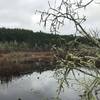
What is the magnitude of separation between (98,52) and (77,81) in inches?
10.6

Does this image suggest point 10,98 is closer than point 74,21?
No

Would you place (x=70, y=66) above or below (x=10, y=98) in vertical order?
above

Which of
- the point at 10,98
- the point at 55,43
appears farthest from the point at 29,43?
the point at 55,43

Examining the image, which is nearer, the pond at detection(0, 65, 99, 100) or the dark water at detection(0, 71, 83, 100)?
the pond at detection(0, 65, 99, 100)

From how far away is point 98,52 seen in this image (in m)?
2.73

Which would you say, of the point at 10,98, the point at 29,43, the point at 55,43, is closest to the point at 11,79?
the point at 10,98

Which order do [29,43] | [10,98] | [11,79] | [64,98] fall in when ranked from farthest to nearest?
[29,43] < [11,79] < [10,98] < [64,98]

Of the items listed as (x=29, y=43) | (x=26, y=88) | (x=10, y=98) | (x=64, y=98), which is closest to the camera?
(x=64, y=98)

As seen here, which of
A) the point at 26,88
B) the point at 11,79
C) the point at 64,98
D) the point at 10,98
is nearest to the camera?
the point at 64,98

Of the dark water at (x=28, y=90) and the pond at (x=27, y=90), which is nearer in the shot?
the pond at (x=27, y=90)

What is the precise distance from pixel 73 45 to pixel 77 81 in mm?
317

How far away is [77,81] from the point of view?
2.68 metres

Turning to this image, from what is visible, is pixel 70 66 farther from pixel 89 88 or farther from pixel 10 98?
pixel 10 98

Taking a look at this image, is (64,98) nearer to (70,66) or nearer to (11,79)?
(11,79)
